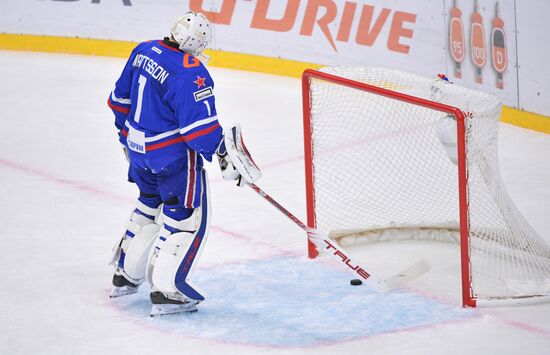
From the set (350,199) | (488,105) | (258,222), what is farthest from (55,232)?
(488,105)

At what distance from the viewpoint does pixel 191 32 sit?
3.78 metres

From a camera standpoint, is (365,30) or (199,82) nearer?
(199,82)

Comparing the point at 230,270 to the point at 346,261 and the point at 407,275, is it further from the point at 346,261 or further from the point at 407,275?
the point at 407,275

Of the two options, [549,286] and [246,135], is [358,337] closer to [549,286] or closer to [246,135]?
[549,286]

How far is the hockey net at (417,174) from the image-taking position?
4.02 m

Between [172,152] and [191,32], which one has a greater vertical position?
[191,32]

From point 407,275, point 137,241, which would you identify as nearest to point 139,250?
point 137,241

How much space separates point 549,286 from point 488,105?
0.73 meters

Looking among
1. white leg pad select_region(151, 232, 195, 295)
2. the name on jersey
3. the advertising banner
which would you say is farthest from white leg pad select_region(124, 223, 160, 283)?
the advertising banner

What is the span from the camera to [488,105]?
4.11 m

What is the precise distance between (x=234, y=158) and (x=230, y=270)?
0.85m

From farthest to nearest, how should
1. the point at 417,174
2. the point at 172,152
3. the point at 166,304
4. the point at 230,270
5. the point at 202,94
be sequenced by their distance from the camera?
1. the point at 417,174
2. the point at 230,270
3. the point at 166,304
4. the point at 172,152
5. the point at 202,94

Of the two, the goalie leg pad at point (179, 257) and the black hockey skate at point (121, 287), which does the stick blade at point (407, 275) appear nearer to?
the goalie leg pad at point (179, 257)

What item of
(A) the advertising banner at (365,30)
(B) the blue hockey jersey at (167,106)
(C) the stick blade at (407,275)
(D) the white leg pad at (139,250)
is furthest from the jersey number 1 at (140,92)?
(A) the advertising banner at (365,30)
